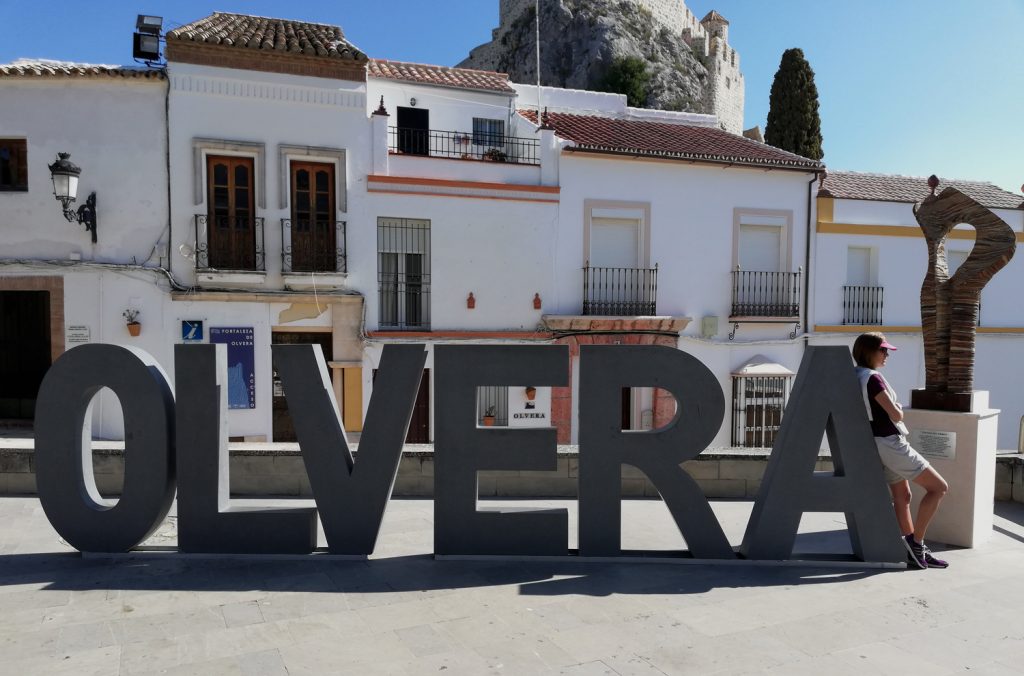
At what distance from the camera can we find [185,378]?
186 inches

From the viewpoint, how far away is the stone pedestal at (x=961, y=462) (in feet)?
16.7

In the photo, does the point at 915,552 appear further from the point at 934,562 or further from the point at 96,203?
the point at 96,203

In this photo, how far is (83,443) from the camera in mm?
4777

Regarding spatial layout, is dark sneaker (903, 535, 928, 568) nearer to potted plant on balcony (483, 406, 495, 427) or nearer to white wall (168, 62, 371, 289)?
potted plant on balcony (483, 406, 495, 427)

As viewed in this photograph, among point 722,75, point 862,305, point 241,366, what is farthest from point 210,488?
point 722,75

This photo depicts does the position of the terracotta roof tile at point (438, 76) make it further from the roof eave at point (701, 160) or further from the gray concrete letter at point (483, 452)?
the gray concrete letter at point (483, 452)

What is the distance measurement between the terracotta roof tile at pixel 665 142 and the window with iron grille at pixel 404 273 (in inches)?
132

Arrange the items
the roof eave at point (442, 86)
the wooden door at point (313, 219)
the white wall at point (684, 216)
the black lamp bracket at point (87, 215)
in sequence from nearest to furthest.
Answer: the black lamp bracket at point (87, 215)
the wooden door at point (313, 219)
the white wall at point (684, 216)
the roof eave at point (442, 86)

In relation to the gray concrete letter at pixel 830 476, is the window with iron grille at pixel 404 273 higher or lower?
higher

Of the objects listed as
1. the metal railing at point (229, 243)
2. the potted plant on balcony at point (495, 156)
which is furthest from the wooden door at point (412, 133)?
the metal railing at point (229, 243)

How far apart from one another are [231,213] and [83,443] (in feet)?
23.8

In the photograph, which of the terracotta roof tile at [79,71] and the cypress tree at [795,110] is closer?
the terracotta roof tile at [79,71]

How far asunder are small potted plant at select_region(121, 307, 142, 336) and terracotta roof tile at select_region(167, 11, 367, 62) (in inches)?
171

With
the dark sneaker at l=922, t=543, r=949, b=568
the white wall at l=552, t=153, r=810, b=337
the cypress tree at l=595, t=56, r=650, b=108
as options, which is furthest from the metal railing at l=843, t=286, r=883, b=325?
the cypress tree at l=595, t=56, r=650, b=108
